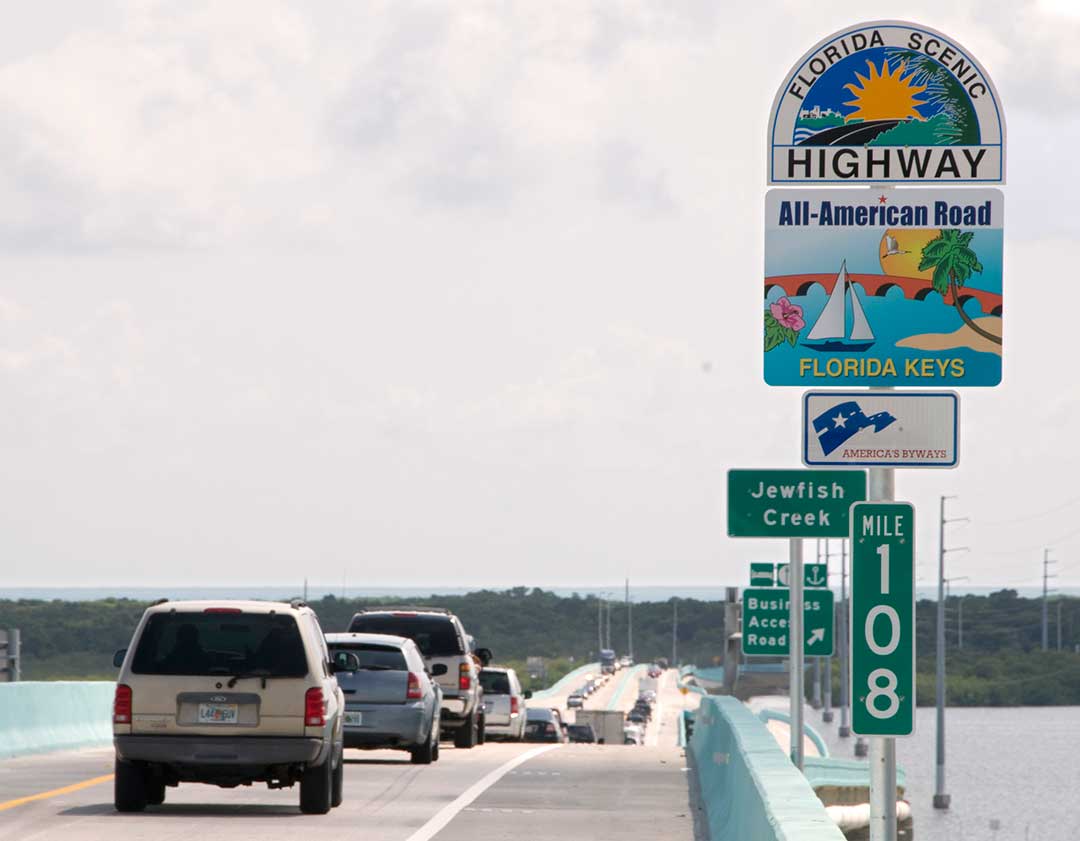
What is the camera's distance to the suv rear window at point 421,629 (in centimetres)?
3216

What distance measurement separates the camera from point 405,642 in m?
26.4

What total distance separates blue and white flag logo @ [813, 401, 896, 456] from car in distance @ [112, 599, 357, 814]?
9158 mm

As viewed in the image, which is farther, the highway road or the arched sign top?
the highway road

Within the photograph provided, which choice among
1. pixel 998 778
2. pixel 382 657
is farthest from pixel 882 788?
pixel 998 778

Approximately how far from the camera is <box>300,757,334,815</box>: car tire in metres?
18.2

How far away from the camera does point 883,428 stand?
30.5 ft

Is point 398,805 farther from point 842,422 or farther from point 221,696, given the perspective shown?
point 842,422

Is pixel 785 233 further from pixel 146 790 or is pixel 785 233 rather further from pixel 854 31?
pixel 146 790

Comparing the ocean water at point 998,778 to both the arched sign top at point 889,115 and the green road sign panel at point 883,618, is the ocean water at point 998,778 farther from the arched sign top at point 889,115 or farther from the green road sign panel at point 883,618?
the green road sign panel at point 883,618

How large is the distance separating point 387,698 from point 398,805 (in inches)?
232

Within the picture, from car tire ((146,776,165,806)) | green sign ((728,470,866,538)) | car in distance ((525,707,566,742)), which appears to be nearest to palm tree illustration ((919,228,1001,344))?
car tire ((146,776,165,806))

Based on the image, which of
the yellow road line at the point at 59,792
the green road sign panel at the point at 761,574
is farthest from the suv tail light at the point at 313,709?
the green road sign panel at the point at 761,574

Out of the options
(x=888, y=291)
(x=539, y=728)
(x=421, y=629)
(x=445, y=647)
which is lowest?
(x=539, y=728)

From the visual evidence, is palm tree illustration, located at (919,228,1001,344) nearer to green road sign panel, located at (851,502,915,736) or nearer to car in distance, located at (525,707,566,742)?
green road sign panel, located at (851,502,915,736)
